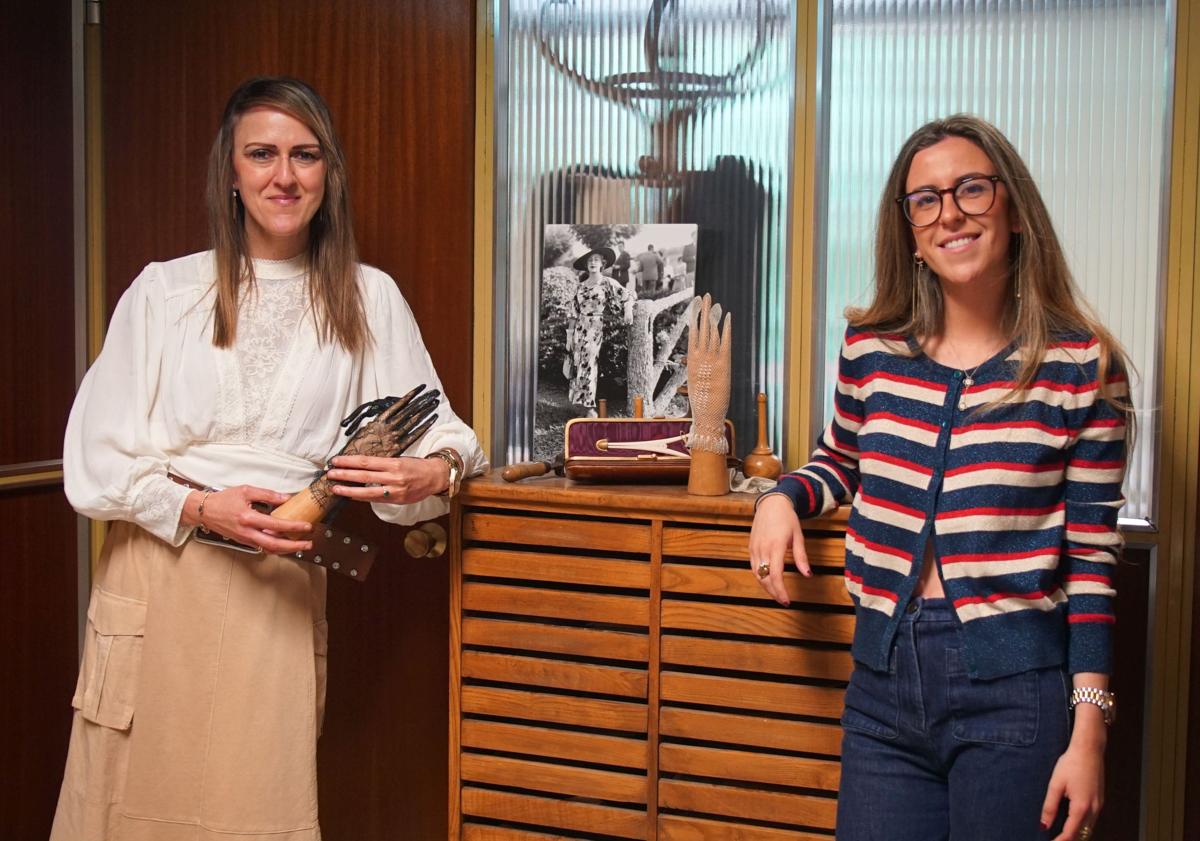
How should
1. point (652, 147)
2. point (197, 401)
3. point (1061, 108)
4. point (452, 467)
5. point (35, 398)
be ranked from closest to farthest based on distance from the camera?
point (197, 401)
point (452, 467)
point (1061, 108)
point (652, 147)
point (35, 398)

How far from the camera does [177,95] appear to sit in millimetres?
2984

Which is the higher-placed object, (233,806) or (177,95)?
(177,95)

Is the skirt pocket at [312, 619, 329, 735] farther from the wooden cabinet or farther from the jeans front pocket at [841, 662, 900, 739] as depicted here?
the jeans front pocket at [841, 662, 900, 739]

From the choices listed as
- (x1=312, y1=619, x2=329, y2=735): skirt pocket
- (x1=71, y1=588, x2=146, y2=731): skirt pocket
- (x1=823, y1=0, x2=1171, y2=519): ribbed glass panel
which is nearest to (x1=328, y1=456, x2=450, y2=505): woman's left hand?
(x1=312, y1=619, x2=329, y2=735): skirt pocket

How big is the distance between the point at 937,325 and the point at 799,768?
1.03 meters

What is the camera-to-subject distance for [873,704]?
1639 millimetres

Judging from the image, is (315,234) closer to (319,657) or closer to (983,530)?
(319,657)

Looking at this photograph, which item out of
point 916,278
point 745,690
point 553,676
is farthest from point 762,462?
point 916,278

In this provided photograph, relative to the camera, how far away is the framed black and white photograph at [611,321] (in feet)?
9.14

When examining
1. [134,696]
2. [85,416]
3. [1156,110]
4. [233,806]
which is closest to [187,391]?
[85,416]

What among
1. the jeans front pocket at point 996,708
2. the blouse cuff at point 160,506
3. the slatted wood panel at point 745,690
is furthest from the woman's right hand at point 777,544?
the blouse cuff at point 160,506

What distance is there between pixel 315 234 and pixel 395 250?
56cm

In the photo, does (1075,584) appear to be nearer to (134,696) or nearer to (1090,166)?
(1090,166)

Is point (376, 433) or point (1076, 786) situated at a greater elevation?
point (376, 433)
